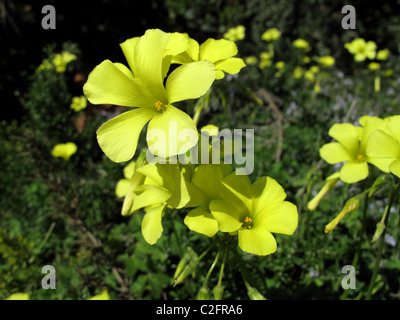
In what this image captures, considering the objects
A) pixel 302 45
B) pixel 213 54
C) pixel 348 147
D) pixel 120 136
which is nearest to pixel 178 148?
pixel 120 136

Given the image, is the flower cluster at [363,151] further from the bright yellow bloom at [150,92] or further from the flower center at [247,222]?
the bright yellow bloom at [150,92]

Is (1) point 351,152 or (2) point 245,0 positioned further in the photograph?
(2) point 245,0

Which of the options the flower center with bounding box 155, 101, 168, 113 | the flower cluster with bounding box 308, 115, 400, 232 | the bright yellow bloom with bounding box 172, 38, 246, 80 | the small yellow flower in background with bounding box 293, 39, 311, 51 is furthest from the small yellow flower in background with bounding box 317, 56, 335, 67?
the flower center with bounding box 155, 101, 168, 113

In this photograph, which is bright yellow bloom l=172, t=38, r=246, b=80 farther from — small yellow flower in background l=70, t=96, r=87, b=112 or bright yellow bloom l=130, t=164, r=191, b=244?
small yellow flower in background l=70, t=96, r=87, b=112

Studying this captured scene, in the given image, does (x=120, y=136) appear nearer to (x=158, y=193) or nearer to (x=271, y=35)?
(x=158, y=193)

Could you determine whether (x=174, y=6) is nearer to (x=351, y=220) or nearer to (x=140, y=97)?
(x=351, y=220)

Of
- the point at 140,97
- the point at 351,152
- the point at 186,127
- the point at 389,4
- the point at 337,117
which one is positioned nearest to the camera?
the point at 186,127

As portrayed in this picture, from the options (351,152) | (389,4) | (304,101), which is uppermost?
(389,4)

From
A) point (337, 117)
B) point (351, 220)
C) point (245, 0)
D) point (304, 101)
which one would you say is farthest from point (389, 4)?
point (351, 220)
